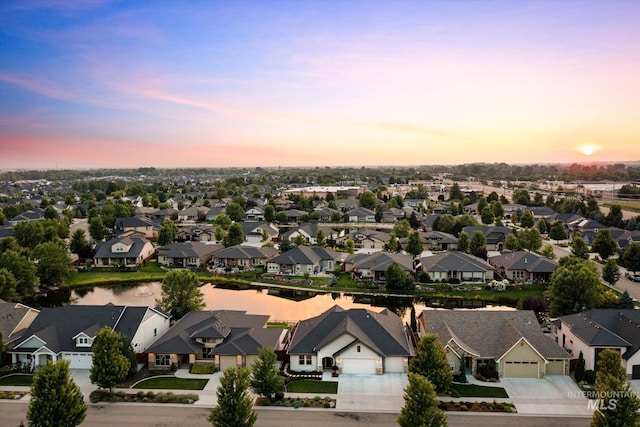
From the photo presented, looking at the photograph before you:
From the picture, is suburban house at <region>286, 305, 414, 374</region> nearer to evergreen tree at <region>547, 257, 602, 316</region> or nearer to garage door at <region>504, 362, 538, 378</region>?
garage door at <region>504, 362, 538, 378</region>

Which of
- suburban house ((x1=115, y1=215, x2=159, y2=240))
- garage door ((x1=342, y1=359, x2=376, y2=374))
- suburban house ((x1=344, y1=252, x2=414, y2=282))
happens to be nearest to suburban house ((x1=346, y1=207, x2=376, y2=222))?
suburban house ((x1=115, y1=215, x2=159, y2=240))

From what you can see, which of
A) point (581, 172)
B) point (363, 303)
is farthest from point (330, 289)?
point (581, 172)

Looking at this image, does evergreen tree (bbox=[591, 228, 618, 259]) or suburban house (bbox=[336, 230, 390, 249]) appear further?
suburban house (bbox=[336, 230, 390, 249])

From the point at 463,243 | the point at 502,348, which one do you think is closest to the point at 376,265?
the point at 463,243

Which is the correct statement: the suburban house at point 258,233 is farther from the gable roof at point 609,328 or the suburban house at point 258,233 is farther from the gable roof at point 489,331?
the gable roof at point 609,328

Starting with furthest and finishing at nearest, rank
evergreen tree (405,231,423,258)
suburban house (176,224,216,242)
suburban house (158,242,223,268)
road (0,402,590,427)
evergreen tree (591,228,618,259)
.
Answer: suburban house (176,224,216,242) < evergreen tree (405,231,423,258) < suburban house (158,242,223,268) < evergreen tree (591,228,618,259) < road (0,402,590,427)

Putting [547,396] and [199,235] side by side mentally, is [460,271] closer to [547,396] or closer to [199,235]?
[547,396]
